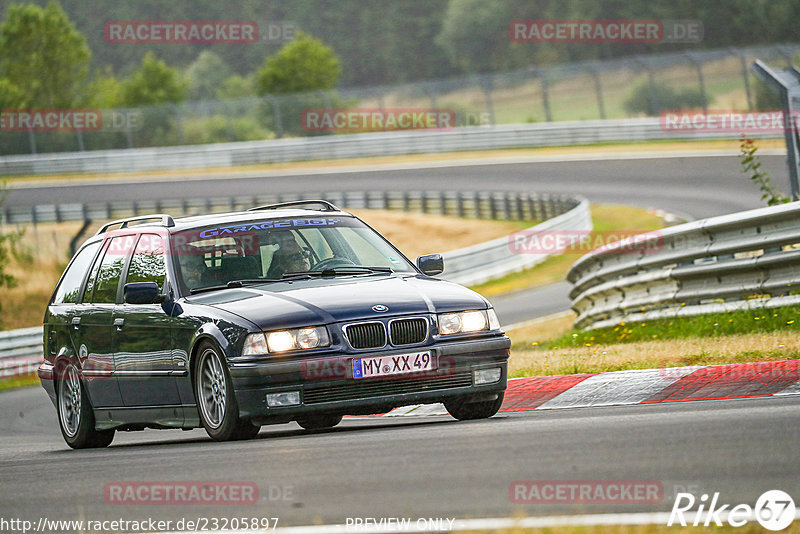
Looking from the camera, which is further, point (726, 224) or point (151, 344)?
point (726, 224)

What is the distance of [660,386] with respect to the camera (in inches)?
358

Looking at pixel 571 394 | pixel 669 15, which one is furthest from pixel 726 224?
pixel 669 15

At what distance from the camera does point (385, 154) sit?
5069 cm

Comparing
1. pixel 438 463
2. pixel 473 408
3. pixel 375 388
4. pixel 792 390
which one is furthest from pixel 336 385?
pixel 792 390

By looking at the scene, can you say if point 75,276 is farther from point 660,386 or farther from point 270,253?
point 660,386

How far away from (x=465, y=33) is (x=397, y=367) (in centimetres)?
9660

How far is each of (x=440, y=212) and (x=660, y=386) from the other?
29.9 meters

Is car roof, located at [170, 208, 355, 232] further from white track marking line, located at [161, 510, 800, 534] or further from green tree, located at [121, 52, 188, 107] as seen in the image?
green tree, located at [121, 52, 188, 107]

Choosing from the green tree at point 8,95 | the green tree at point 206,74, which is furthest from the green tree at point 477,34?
the green tree at point 8,95

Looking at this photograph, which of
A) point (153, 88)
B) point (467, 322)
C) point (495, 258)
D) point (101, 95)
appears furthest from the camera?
point (101, 95)

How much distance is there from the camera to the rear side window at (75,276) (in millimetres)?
10492

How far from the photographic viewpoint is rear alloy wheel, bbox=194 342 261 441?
8.11 m

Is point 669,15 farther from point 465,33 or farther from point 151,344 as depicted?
point 151,344

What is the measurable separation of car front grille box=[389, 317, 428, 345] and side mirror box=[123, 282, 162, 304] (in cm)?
181
